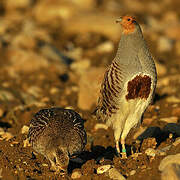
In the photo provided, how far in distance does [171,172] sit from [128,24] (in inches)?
97.4

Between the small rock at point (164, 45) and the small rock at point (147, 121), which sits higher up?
the small rock at point (147, 121)

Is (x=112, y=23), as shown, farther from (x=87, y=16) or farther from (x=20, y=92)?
(x=20, y=92)

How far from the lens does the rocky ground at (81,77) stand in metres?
6.78

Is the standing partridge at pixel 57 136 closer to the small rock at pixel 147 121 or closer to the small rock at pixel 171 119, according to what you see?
the small rock at pixel 147 121

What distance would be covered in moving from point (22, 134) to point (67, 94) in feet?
11.5

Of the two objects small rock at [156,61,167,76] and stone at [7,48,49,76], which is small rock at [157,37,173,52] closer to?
small rock at [156,61,167,76]

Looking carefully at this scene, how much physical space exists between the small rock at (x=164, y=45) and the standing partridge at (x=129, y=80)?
8280 millimetres

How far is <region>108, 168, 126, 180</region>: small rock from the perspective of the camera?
20.5 feet

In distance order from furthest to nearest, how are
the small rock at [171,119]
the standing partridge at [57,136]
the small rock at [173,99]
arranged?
the small rock at [173,99] → the small rock at [171,119] → the standing partridge at [57,136]

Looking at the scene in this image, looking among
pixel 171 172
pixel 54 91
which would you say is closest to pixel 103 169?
pixel 171 172

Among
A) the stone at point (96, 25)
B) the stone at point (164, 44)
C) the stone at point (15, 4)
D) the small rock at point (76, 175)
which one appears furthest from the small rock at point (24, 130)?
the stone at point (15, 4)

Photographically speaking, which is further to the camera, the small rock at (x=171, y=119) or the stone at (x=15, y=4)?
the stone at (x=15, y=4)

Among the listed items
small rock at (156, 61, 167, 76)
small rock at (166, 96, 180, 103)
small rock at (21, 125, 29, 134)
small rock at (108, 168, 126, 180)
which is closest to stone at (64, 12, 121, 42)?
small rock at (156, 61, 167, 76)

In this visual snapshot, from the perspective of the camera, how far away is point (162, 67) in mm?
13055
